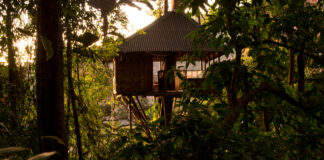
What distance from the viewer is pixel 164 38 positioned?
34.9 feet

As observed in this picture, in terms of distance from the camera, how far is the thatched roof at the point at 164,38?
1011cm

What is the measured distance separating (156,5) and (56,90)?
52.5 feet

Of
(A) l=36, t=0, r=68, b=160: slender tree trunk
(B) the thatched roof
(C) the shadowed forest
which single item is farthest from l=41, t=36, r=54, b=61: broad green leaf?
(B) the thatched roof

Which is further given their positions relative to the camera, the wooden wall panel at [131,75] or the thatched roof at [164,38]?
the wooden wall panel at [131,75]

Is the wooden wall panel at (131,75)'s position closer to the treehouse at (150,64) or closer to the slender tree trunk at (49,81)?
the treehouse at (150,64)

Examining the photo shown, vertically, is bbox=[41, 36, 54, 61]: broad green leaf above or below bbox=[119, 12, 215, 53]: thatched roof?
below

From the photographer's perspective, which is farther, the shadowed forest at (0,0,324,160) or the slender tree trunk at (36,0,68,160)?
the slender tree trunk at (36,0,68,160)

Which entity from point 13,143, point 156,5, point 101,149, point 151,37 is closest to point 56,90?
point 13,143

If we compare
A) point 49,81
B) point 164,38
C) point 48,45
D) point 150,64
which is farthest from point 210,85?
point 150,64

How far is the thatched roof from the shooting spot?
10.1 metres

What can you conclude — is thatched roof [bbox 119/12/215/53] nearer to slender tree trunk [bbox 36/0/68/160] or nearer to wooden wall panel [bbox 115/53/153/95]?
wooden wall panel [bbox 115/53/153/95]

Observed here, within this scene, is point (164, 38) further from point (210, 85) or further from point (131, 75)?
point (210, 85)

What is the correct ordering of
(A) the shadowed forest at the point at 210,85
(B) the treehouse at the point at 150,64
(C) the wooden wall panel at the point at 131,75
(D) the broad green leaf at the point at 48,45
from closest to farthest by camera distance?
(A) the shadowed forest at the point at 210,85 → (D) the broad green leaf at the point at 48,45 → (B) the treehouse at the point at 150,64 → (C) the wooden wall panel at the point at 131,75

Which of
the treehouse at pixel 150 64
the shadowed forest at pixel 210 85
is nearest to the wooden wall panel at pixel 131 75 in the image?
the treehouse at pixel 150 64
